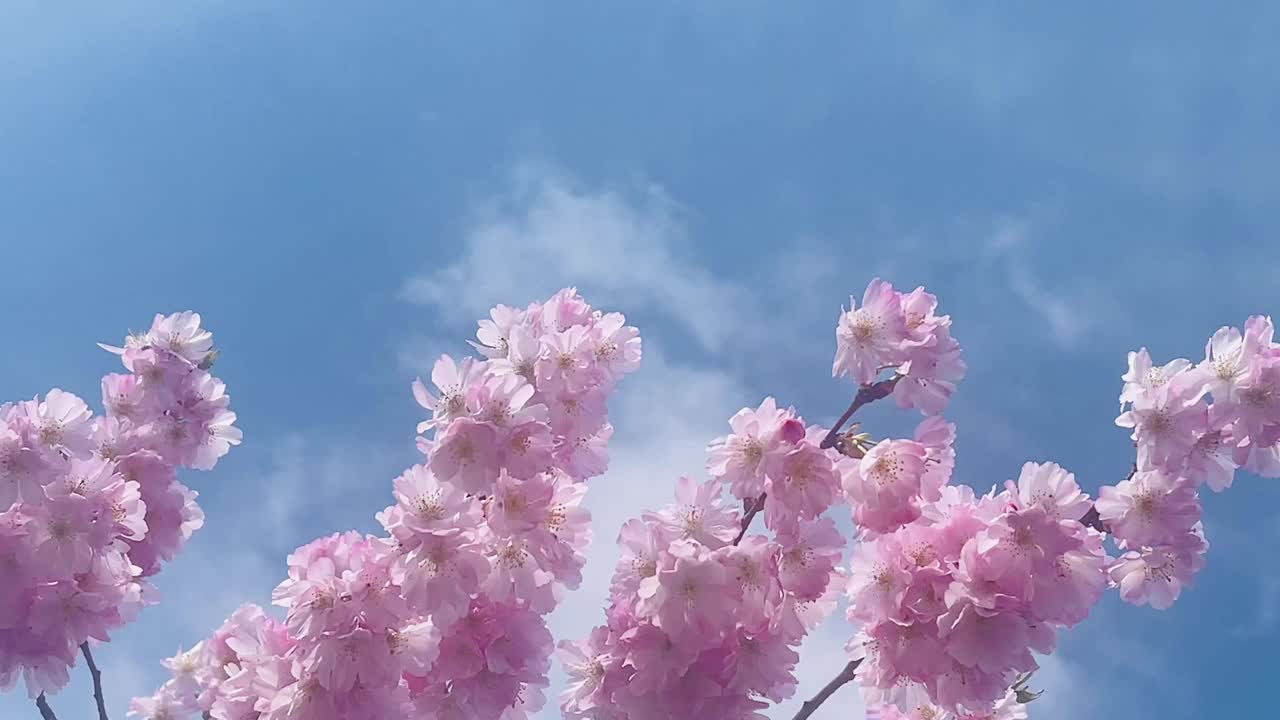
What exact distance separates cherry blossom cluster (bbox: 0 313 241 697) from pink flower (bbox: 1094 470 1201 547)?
12.9 feet

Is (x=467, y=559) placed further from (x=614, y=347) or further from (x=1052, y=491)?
(x=1052, y=491)

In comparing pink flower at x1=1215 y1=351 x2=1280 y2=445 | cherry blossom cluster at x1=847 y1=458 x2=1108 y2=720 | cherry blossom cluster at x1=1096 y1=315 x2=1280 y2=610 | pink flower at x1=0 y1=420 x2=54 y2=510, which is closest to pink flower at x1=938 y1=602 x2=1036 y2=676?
cherry blossom cluster at x1=847 y1=458 x2=1108 y2=720

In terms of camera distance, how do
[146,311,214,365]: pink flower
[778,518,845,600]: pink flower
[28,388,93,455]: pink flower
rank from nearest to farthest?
1. [778,518,845,600]: pink flower
2. [28,388,93,455]: pink flower
3. [146,311,214,365]: pink flower

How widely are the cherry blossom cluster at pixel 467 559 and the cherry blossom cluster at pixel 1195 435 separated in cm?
197

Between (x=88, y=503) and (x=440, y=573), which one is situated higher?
(x=88, y=503)

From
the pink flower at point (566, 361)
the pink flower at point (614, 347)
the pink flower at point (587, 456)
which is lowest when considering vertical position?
the pink flower at point (587, 456)

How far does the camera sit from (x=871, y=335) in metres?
3.50

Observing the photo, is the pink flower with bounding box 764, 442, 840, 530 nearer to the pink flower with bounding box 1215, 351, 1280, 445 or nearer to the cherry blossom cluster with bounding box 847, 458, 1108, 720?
the cherry blossom cluster with bounding box 847, 458, 1108, 720

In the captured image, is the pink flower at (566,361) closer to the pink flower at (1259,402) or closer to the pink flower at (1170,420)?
the pink flower at (1170,420)

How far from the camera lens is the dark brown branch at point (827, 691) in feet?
12.2

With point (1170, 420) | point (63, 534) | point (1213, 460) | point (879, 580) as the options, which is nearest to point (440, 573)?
point (879, 580)

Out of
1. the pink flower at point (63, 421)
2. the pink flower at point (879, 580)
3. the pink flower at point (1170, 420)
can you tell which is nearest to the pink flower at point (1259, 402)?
the pink flower at point (1170, 420)

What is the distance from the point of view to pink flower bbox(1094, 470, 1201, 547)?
11.7 feet

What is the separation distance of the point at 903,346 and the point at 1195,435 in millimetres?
1193
